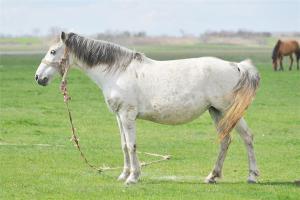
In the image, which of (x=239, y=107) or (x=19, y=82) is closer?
(x=239, y=107)

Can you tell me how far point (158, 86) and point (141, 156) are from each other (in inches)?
121

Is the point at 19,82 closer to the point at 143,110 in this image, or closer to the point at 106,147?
the point at 106,147

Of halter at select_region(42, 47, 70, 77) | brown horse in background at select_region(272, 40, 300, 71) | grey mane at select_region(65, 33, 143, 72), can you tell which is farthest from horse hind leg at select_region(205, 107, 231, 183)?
brown horse in background at select_region(272, 40, 300, 71)

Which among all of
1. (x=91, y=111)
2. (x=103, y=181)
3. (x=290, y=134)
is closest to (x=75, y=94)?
(x=91, y=111)

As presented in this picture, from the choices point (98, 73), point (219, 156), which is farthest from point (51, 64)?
point (219, 156)

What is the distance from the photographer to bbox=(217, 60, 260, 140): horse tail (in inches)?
435

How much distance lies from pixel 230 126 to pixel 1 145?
576cm

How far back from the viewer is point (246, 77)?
Answer: 11328mm

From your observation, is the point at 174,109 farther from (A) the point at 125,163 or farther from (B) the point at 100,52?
(B) the point at 100,52

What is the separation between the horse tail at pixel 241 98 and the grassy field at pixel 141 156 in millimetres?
840

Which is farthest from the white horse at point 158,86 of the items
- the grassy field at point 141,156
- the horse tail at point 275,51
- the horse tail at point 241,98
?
the horse tail at point 275,51

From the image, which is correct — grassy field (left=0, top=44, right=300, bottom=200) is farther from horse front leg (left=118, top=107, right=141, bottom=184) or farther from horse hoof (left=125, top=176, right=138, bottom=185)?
horse front leg (left=118, top=107, right=141, bottom=184)

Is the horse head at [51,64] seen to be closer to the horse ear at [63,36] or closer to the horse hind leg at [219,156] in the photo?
the horse ear at [63,36]

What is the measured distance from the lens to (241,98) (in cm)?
1121
